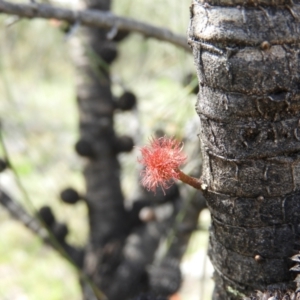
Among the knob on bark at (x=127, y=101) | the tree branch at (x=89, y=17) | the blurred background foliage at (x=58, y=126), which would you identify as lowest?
the blurred background foliage at (x=58, y=126)

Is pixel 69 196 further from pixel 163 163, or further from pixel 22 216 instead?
pixel 163 163

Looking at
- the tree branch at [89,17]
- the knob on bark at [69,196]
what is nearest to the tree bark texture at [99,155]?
the knob on bark at [69,196]

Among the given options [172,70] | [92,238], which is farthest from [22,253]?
[172,70]

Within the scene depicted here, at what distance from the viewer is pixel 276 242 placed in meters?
0.66

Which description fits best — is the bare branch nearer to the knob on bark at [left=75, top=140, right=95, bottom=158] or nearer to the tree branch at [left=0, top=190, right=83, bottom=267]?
the tree branch at [left=0, top=190, right=83, bottom=267]

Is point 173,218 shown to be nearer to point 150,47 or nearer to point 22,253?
point 150,47

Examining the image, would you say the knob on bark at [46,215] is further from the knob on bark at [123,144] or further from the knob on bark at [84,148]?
the knob on bark at [123,144]

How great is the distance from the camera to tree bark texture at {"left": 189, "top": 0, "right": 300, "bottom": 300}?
1.80ft

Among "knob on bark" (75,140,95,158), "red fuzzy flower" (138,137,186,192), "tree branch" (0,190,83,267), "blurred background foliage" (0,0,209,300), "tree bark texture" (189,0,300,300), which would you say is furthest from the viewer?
"blurred background foliage" (0,0,209,300)

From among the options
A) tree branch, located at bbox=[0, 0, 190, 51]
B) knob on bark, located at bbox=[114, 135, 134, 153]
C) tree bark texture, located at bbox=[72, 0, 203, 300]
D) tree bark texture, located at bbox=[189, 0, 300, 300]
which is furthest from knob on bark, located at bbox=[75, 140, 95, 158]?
tree bark texture, located at bbox=[189, 0, 300, 300]

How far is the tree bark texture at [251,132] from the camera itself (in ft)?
1.80

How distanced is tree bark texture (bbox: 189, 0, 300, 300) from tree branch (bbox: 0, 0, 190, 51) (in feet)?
2.08

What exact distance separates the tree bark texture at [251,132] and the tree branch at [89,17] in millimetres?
635

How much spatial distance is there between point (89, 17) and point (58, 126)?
88.8 inches
